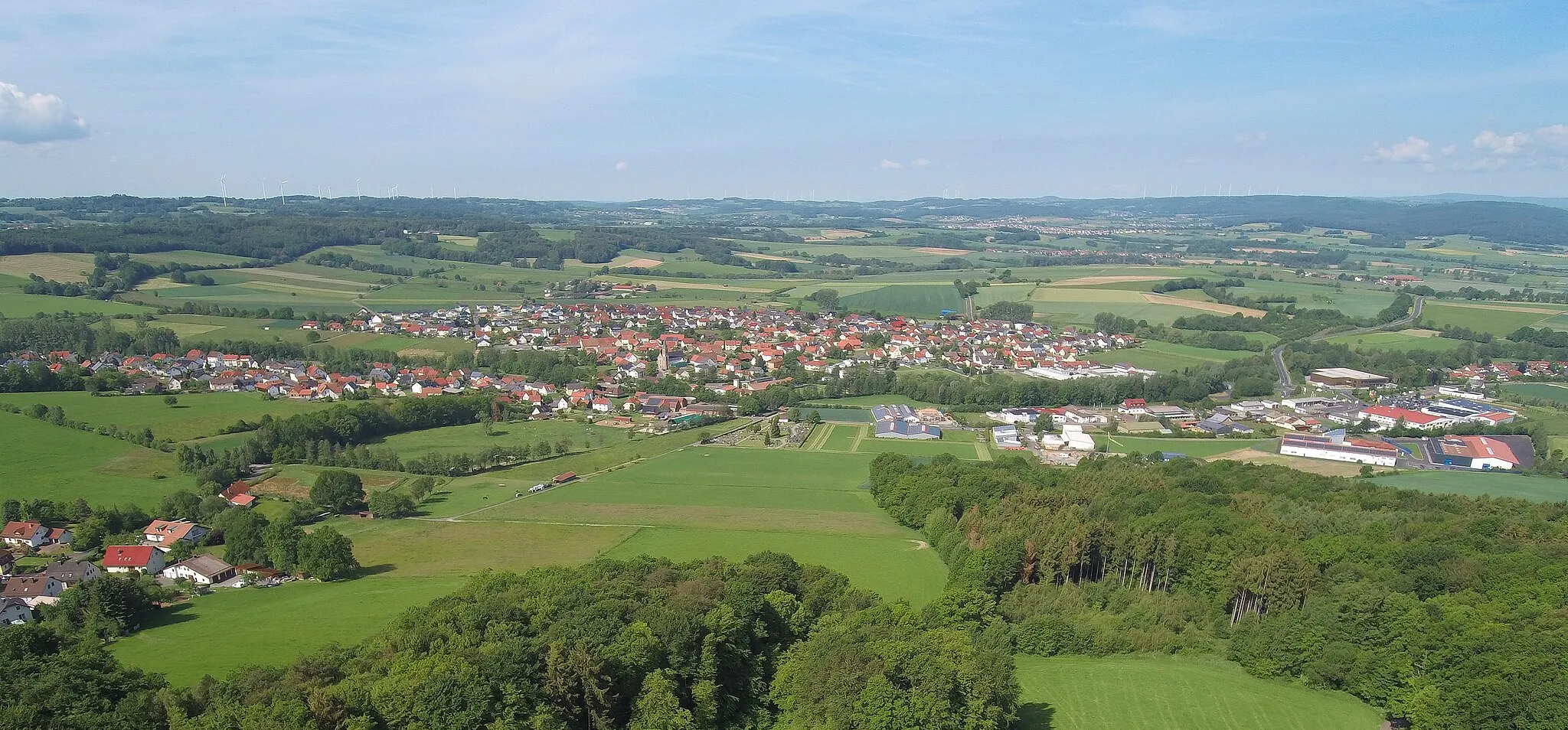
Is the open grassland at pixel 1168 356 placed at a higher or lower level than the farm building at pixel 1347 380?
higher

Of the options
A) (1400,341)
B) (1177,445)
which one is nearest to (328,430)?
(1177,445)

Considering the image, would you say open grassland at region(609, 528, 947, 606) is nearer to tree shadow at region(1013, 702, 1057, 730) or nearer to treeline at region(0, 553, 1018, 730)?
treeline at region(0, 553, 1018, 730)

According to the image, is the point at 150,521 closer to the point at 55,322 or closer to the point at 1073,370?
the point at 55,322

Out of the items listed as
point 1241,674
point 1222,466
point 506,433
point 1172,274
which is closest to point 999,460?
point 1222,466

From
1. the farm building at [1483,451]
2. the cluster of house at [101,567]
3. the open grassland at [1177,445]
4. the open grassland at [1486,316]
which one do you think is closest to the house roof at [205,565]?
the cluster of house at [101,567]

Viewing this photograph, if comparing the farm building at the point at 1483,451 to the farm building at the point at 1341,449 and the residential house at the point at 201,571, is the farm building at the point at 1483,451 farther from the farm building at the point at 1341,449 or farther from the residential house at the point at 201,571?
the residential house at the point at 201,571

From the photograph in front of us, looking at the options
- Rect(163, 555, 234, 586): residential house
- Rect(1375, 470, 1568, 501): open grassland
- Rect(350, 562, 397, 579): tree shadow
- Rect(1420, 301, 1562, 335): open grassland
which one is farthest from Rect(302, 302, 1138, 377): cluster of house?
Rect(163, 555, 234, 586): residential house

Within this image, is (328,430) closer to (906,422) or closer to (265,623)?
(265,623)
